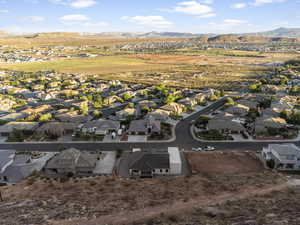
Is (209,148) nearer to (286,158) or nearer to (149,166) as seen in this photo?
(286,158)

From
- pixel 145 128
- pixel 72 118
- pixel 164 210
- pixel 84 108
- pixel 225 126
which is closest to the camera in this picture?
pixel 164 210

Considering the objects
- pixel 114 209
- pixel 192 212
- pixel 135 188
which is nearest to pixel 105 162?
pixel 135 188

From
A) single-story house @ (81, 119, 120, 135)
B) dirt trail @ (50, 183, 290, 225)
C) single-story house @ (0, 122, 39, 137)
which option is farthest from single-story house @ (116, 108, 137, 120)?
dirt trail @ (50, 183, 290, 225)

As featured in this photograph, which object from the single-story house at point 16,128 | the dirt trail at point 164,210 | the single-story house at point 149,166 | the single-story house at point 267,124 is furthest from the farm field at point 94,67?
the dirt trail at point 164,210

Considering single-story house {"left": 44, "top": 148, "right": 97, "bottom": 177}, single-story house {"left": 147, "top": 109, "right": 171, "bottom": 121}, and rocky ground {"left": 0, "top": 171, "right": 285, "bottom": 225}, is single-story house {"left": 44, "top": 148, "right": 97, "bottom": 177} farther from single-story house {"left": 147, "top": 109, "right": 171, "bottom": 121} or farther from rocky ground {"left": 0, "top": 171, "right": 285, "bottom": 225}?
single-story house {"left": 147, "top": 109, "right": 171, "bottom": 121}

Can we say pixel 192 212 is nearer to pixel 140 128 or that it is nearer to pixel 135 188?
pixel 135 188

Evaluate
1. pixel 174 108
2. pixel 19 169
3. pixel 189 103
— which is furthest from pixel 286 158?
pixel 19 169
